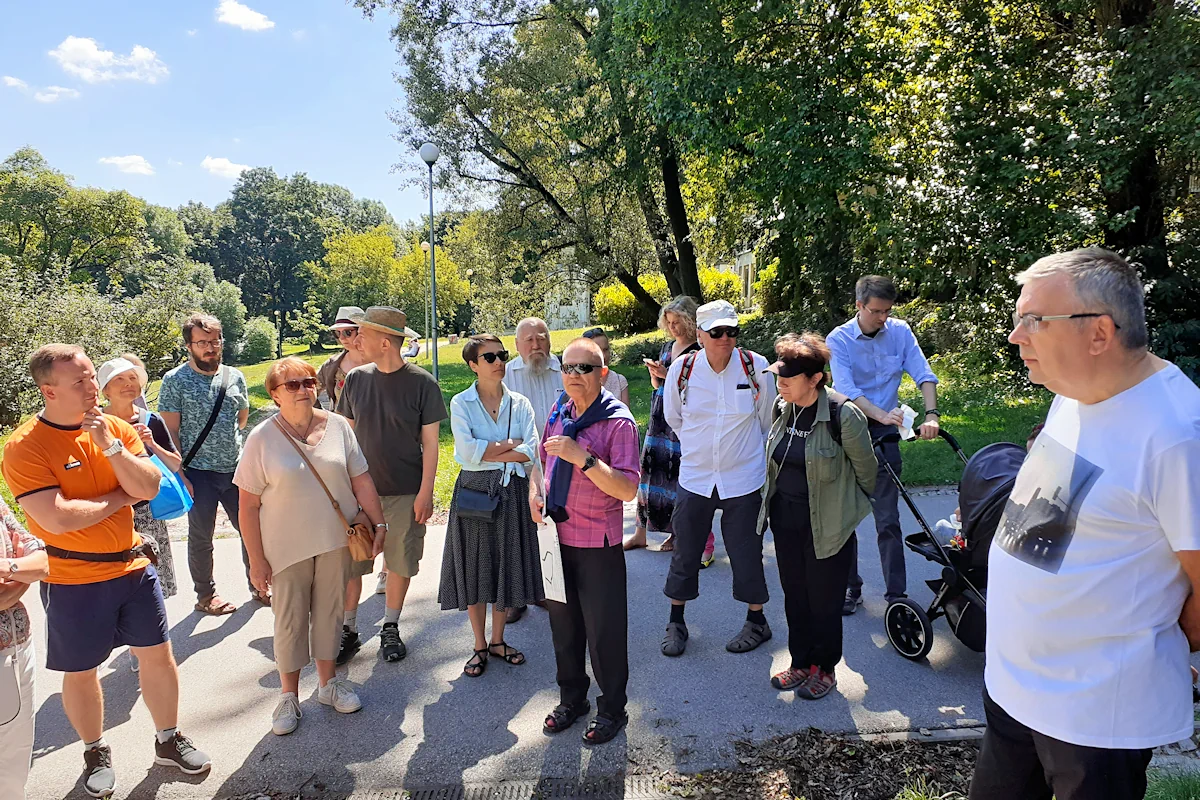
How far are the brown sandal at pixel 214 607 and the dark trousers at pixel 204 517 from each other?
0.04 meters

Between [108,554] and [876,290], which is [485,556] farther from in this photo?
[876,290]

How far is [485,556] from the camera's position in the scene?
3.94 meters

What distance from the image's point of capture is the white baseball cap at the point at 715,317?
4012 millimetres

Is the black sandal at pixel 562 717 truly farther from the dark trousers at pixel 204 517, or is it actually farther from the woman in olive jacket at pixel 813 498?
the dark trousers at pixel 204 517

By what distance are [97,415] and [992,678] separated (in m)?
3.43

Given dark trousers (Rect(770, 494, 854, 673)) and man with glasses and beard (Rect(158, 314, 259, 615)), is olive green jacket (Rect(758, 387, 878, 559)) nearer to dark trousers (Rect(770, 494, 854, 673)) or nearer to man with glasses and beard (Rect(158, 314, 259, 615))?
dark trousers (Rect(770, 494, 854, 673))

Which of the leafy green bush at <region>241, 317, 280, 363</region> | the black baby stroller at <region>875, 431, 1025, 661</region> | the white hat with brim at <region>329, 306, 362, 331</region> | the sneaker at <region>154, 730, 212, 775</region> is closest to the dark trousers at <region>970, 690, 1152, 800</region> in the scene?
the black baby stroller at <region>875, 431, 1025, 661</region>

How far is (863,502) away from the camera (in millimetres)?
3615

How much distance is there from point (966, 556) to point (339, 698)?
3.33 m

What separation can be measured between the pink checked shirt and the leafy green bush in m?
47.1

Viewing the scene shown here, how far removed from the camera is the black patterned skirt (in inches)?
154

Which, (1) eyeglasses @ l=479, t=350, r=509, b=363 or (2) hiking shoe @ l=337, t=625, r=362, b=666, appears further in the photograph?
(2) hiking shoe @ l=337, t=625, r=362, b=666

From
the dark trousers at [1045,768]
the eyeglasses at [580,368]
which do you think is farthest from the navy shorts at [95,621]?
the dark trousers at [1045,768]

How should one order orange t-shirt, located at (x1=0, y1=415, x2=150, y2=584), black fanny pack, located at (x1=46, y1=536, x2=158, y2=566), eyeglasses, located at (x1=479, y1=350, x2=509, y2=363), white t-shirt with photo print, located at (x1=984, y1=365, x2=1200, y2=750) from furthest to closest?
eyeglasses, located at (x1=479, y1=350, x2=509, y2=363) < black fanny pack, located at (x1=46, y1=536, x2=158, y2=566) < orange t-shirt, located at (x1=0, y1=415, x2=150, y2=584) < white t-shirt with photo print, located at (x1=984, y1=365, x2=1200, y2=750)
